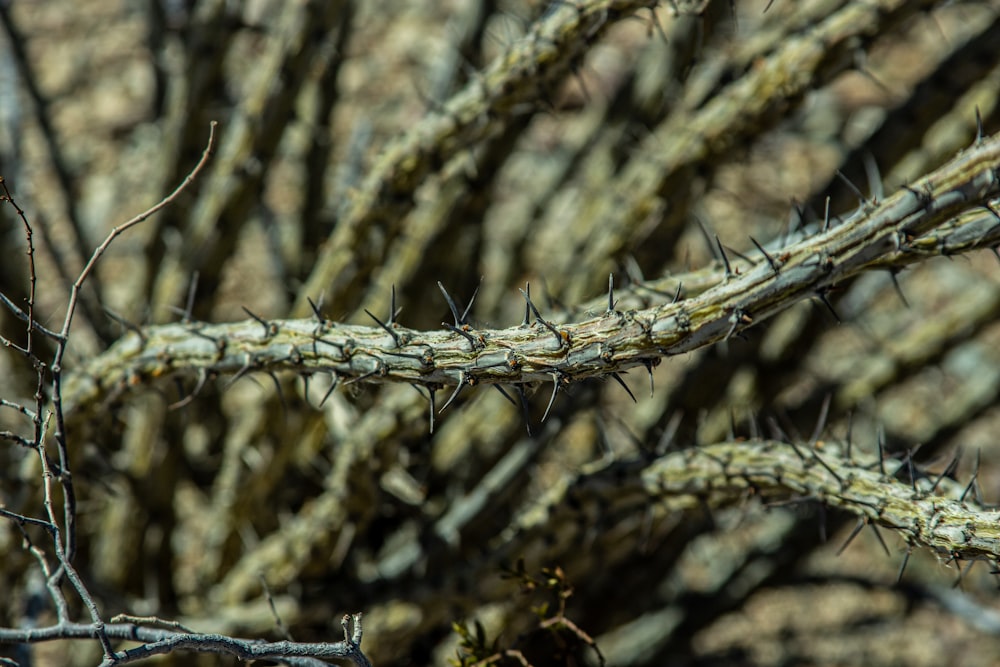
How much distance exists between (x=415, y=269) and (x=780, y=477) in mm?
1349

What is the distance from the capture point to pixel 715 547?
410 cm

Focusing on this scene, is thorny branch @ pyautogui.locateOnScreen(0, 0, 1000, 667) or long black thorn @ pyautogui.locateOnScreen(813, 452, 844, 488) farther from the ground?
thorny branch @ pyautogui.locateOnScreen(0, 0, 1000, 667)

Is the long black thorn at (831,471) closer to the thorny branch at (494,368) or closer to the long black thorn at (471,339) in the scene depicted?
the thorny branch at (494,368)

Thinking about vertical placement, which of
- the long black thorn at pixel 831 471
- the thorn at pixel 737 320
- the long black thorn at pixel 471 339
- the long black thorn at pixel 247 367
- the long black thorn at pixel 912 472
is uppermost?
the long black thorn at pixel 247 367

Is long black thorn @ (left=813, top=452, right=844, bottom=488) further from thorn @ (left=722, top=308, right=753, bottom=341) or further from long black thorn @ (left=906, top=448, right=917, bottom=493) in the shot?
thorn @ (left=722, top=308, right=753, bottom=341)

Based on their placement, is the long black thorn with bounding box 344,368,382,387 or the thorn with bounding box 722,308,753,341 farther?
the long black thorn with bounding box 344,368,382,387

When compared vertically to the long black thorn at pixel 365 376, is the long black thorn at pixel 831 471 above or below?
below

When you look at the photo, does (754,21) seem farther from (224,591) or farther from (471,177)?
(224,591)

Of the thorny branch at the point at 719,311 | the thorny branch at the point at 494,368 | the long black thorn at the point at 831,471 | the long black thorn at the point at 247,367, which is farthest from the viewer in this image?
the long black thorn at the point at 247,367

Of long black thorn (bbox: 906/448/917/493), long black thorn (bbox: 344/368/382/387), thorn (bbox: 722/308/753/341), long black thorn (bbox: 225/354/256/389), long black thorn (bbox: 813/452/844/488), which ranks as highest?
long black thorn (bbox: 225/354/256/389)

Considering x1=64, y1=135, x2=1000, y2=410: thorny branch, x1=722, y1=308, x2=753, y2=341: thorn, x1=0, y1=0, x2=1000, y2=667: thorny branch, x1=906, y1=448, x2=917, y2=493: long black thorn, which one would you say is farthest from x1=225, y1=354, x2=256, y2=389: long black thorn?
x1=906, y1=448, x2=917, y2=493: long black thorn

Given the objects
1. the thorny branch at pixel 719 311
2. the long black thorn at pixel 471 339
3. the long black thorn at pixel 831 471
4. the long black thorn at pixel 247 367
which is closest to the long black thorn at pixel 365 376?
the thorny branch at pixel 719 311

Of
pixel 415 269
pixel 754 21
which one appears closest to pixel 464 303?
pixel 415 269

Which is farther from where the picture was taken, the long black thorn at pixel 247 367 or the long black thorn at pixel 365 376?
the long black thorn at pixel 247 367
